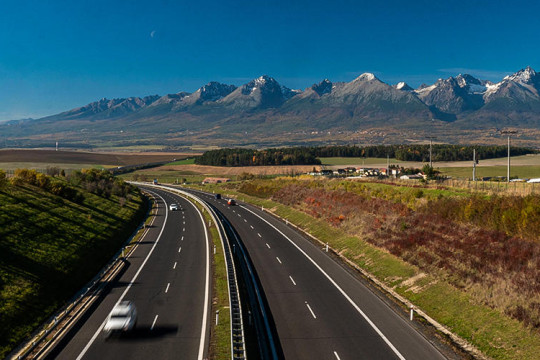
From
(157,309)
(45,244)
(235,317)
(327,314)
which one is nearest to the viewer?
(235,317)

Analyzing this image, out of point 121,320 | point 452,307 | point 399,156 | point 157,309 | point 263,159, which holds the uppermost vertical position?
point 399,156

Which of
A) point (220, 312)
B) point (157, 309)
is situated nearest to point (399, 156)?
point (220, 312)

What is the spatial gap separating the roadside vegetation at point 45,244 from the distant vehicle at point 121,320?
5207 millimetres

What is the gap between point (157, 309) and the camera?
91.8 ft

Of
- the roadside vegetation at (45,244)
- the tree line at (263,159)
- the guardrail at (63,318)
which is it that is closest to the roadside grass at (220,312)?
the guardrail at (63,318)

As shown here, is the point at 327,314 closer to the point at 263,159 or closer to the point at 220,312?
the point at 220,312

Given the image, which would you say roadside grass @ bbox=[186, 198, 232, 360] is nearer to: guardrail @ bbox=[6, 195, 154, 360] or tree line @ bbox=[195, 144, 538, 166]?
guardrail @ bbox=[6, 195, 154, 360]

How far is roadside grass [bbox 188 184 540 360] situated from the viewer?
22047 millimetres

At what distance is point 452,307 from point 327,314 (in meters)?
8.62

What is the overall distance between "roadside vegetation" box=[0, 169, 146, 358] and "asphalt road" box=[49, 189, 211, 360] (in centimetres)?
320

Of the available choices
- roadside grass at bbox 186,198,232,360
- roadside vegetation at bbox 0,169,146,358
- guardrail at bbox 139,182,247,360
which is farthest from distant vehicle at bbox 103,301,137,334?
guardrail at bbox 139,182,247,360

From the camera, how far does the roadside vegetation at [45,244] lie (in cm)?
2667

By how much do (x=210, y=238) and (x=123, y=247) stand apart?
11.4 meters

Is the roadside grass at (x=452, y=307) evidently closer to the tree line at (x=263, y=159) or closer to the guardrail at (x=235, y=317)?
the guardrail at (x=235, y=317)
